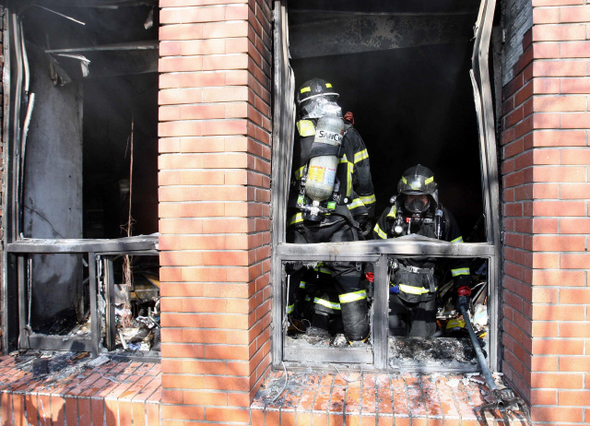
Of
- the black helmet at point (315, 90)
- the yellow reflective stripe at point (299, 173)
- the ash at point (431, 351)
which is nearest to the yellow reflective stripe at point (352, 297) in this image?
the ash at point (431, 351)

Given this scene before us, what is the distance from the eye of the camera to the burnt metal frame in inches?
108

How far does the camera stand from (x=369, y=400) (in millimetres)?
2197

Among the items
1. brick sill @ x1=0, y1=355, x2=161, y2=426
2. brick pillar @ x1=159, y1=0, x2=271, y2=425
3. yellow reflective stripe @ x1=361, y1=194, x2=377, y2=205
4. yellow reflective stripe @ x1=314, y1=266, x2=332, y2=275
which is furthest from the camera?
yellow reflective stripe @ x1=361, y1=194, x2=377, y2=205

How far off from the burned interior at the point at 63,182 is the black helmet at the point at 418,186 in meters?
2.42

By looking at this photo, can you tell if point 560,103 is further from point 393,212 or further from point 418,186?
point 393,212

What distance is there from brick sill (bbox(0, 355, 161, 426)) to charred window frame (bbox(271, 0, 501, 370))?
2.82ft

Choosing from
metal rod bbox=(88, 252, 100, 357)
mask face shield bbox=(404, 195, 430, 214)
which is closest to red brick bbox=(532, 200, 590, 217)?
mask face shield bbox=(404, 195, 430, 214)

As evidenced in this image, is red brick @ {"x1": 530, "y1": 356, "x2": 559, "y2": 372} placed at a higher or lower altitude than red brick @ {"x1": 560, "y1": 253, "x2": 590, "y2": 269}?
lower

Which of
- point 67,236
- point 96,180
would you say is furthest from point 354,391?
point 96,180

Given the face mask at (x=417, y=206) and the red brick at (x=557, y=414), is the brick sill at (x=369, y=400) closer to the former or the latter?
the red brick at (x=557, y=414)

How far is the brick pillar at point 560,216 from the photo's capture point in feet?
6.51

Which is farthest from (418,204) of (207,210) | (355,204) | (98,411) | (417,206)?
(98,411)

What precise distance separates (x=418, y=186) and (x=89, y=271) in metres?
2.96

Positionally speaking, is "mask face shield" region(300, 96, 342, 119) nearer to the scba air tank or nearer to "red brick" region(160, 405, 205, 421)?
the scba air tank
